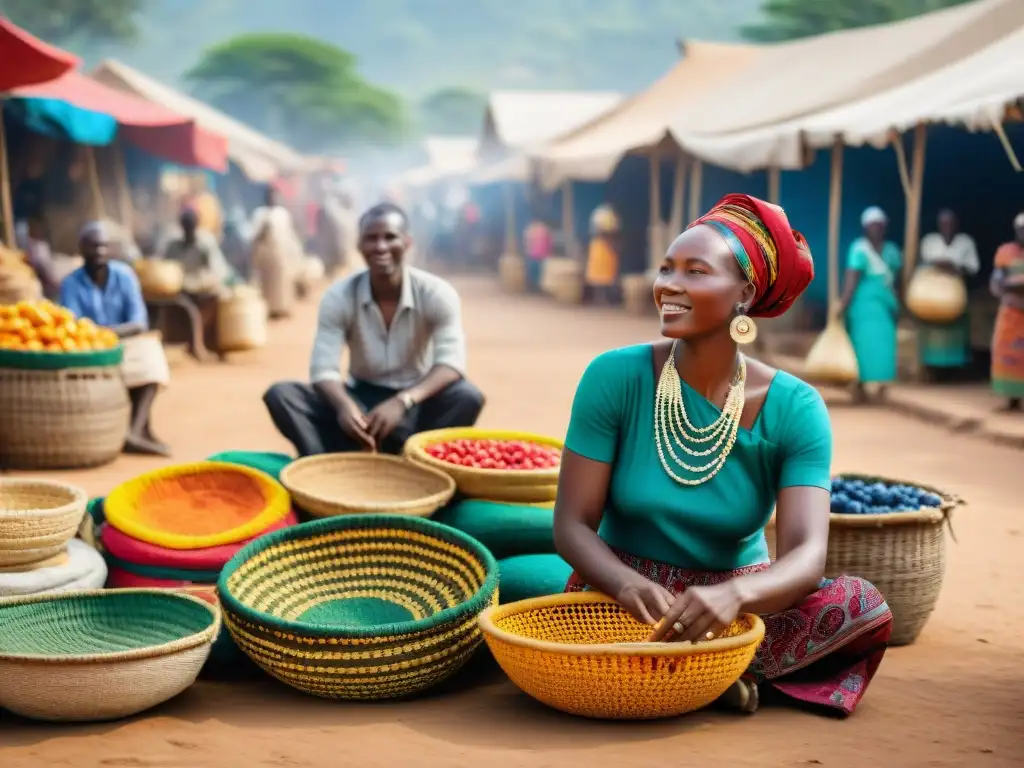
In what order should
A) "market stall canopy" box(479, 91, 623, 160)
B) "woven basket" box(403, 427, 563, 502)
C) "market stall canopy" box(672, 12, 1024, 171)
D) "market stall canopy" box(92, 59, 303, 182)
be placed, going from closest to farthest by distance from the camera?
"woven basket" box(403, 427, 563, 502) < "market stall canopy" box(672, 12, 1024, 171) < "market stall canopy" box(92, 59, 303, 182) < "market stall canopy" box(479, 91, 623, 160)

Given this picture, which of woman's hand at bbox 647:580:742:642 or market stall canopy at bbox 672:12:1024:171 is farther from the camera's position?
market stall canopy at bbox 672:12:1024:171

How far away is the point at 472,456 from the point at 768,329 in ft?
30.7

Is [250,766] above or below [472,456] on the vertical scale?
below

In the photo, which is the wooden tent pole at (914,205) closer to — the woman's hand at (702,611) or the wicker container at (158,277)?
the wicker container at (158,277)

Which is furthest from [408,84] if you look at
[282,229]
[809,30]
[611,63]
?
[282,229]

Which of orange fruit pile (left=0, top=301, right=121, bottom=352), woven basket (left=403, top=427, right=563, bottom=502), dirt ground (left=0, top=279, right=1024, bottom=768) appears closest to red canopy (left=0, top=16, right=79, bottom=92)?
orange fruit pile (left=0, top=301, right=121, bottom=352)

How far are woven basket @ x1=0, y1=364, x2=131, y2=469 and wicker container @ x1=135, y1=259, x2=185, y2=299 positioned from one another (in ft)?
13.0

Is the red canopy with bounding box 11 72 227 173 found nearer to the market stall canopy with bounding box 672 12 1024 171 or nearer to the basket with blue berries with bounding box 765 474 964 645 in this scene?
the market stall canopy with bounding box 672 12 1024 171

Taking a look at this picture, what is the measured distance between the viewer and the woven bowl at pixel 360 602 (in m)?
3.24

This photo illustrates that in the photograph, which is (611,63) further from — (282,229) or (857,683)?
(857,683)

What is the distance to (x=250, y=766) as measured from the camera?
2811 millimetres

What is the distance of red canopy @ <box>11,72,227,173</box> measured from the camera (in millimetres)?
11625

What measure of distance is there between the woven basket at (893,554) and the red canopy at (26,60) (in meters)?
6.15

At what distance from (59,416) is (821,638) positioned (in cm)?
464
